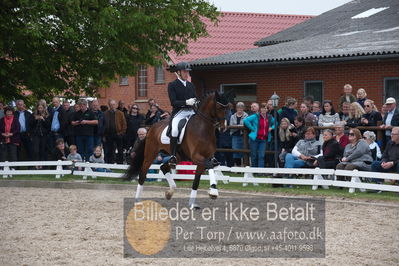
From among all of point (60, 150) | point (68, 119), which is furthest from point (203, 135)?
point (68, 119)

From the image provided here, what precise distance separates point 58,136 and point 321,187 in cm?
818

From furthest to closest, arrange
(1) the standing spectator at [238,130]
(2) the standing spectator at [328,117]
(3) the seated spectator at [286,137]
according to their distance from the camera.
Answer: (1) the standing spectator at [238,130] < (3) the seated spectator at [286,137] < (2) the standing spectator at [328,117]

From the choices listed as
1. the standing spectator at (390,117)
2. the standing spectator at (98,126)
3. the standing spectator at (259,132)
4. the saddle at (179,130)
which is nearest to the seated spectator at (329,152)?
the standing spectator at (390,117)

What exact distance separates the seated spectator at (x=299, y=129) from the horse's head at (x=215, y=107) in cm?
490

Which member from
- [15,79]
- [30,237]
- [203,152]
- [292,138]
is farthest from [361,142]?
[15,79]

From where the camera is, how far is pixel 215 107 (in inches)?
550

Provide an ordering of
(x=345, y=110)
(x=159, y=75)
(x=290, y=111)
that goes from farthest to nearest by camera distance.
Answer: (x=159, y=75) → (x=290, y=111) → (x=345, y=110)

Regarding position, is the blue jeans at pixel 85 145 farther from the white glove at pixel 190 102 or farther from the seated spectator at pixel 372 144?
the white glove at pixel 190 102

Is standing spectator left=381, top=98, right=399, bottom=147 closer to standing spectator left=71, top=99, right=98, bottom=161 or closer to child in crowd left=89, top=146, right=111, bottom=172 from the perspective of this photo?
child in crowd left=89, top=146, right=111, bottom=172

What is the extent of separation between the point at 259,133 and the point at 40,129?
629 cm

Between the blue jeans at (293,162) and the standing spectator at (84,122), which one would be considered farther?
the standing spectator at (84,122)

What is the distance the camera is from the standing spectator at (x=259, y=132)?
64.4 feet

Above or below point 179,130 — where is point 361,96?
above

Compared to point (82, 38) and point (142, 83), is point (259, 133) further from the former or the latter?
point (142, 83)
